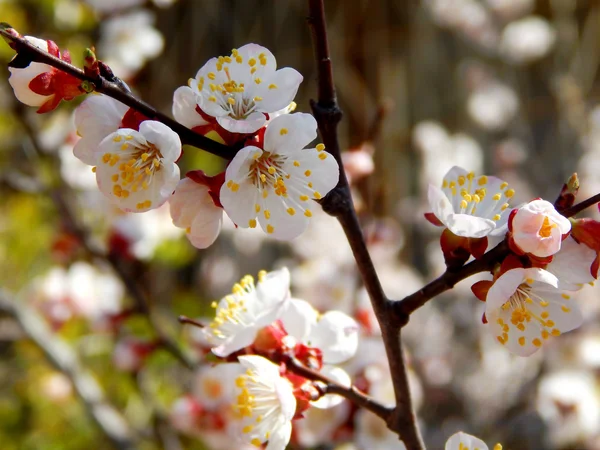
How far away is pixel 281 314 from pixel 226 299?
0.21ft

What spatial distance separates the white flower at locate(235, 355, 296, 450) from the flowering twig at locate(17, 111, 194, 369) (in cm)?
51

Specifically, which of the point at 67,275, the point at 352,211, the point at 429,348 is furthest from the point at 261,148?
the point at 429,348

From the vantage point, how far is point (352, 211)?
462mm

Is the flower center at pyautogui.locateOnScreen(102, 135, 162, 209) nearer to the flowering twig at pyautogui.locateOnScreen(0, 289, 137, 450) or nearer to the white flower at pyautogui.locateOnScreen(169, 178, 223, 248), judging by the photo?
the white flower at pyautogui.locateOnScreen(169, 178, 223, 248)

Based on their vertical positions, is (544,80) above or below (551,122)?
above

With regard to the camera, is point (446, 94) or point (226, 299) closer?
point (226, 299)

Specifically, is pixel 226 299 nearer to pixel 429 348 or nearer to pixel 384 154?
pixel 429 348

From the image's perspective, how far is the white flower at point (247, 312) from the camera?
551 mm

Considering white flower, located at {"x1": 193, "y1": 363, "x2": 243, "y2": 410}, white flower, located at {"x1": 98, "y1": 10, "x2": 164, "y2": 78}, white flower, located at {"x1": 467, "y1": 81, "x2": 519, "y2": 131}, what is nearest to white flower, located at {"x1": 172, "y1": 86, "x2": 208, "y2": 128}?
white flower, located at {"x1": 193, "y1": 363, "x2": 243, "y2": 410}

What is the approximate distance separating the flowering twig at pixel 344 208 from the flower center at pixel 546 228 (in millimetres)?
126

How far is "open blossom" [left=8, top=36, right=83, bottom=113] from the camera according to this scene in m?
0.43

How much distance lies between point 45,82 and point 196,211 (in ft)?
0.49

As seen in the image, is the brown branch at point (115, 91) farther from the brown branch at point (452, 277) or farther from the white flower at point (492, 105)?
the white flower at point (492, 105)

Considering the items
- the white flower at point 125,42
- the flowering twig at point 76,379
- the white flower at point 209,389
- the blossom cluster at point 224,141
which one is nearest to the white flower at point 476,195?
the blossom cluster at point 224,141
